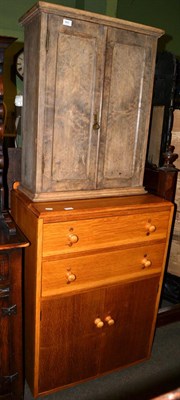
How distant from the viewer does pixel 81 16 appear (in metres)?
1.70

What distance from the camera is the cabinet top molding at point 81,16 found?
1.62m

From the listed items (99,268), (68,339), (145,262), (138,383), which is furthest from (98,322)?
(138,383)

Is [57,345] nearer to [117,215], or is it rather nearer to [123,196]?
[117,215]

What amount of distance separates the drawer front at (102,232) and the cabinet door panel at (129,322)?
314 mm

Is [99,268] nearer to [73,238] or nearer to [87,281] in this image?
[87,281]

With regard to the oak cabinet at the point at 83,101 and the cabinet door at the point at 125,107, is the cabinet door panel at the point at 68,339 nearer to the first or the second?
the oak cabinet at the point at 83,101

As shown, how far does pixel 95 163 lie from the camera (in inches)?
77.9

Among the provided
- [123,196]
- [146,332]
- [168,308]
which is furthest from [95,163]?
[168,308]

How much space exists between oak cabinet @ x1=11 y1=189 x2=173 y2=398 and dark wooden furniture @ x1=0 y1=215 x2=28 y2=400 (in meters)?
0.10

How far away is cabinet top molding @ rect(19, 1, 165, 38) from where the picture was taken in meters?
1.62

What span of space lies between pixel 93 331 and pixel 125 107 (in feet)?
4.45

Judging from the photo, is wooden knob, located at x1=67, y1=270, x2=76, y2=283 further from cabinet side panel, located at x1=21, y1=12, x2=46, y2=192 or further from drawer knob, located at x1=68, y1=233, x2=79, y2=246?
cabinet side panel, located at x1=21, y1=12, x2=46, y2=192

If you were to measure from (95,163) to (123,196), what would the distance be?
0.96 feet

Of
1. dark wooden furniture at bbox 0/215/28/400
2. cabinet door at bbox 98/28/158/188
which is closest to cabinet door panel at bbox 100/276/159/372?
dark wooden furniture at bbox 0/215/28/400
